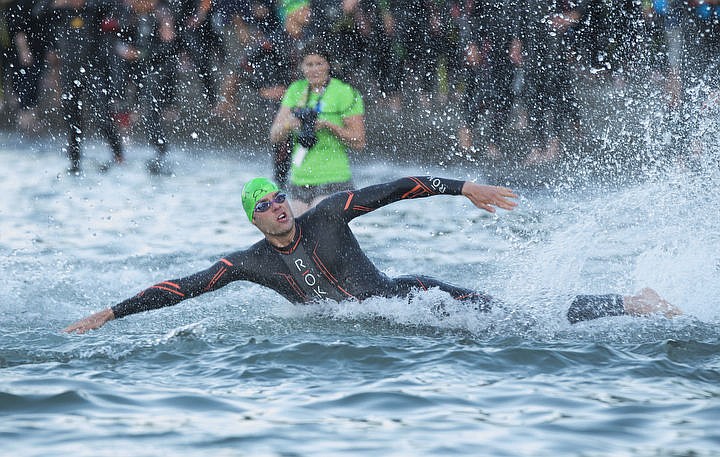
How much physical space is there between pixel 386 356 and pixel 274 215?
4.19 feet

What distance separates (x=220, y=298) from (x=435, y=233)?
3.83 m

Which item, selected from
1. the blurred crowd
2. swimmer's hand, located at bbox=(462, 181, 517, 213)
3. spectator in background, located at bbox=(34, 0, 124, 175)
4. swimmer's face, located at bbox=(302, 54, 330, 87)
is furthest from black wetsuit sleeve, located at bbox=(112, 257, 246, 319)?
spectator in background, located at bbox=(34, 0, 124, 175)

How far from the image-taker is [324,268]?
7930 millimetres

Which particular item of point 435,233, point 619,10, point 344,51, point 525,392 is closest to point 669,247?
point 435,233

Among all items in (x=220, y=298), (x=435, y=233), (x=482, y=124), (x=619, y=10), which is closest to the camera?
(x=220, y=298)

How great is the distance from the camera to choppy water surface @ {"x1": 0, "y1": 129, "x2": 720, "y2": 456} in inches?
226

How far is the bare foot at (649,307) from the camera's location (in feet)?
25.2

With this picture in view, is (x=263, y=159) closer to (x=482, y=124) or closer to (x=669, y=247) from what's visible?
(x=482, y=124)

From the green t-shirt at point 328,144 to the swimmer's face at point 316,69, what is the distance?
0.09 meters

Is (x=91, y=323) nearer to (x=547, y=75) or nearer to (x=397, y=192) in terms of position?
(x=397, y=192)

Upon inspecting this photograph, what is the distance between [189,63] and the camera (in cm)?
1828

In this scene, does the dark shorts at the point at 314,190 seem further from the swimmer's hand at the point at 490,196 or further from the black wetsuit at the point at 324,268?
the swimmer's hand at the point at 490,196

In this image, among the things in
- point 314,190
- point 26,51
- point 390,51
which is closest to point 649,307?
point 314,190

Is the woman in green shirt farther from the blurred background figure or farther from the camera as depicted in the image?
the blurred background figure
